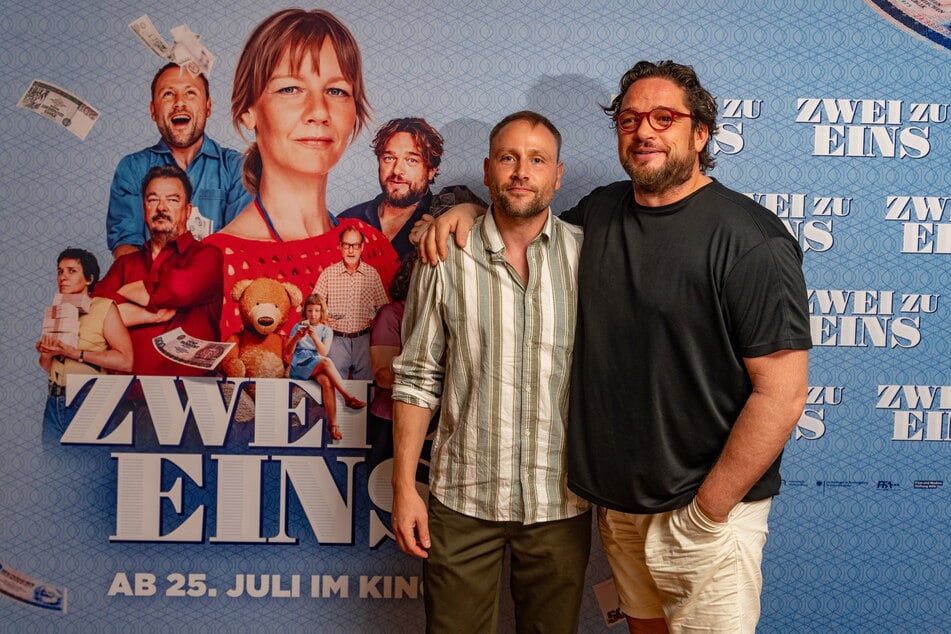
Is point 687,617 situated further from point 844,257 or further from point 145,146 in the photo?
point 145,146

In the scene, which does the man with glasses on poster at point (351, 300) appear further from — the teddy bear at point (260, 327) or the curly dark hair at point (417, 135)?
the curly dark hair at point (417, 135)

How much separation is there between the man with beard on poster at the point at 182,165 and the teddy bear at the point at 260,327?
0.67 feet

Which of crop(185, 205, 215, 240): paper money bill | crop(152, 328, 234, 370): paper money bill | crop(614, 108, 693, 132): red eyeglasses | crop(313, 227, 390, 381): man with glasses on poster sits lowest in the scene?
crop(152, 328, 234, 370): paper money bill

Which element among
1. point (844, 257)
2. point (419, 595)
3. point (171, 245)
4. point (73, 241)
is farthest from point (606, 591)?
point (73, 241)

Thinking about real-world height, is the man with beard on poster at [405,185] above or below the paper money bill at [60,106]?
below

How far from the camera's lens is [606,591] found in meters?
2.12

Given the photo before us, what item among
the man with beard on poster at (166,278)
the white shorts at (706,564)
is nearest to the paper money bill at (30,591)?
the man with beard on poster at (166,278)

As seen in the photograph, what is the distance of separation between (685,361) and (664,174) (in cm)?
39

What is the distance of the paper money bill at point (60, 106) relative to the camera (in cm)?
202

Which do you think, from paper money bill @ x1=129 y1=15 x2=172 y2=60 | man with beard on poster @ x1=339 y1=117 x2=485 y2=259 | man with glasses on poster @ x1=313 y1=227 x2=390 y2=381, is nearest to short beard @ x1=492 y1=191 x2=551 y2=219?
man with beard on poster @ x1=339 y1=117 x2=485 y2=259

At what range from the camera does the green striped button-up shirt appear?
1.64 m

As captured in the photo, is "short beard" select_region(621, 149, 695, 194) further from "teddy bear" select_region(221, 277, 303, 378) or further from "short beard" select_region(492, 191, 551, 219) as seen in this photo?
"teddy bear" select_region(221, 277, 303, 378)

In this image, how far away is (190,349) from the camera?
2047mm

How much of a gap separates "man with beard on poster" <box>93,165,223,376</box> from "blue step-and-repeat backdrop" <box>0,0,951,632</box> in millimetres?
122
